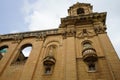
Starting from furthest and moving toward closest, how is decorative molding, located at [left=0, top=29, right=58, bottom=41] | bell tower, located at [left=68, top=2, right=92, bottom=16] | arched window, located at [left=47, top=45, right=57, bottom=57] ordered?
bell tower, located at [left=68, top=2, right=92, bottom=16] < decorative molding, located at [left=0, top=29, right=58, bottom=41] < arched window, located at [left=47, top=45, right=57, bottom=57]

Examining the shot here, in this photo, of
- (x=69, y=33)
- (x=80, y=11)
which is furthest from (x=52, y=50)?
(x=80, y=11)

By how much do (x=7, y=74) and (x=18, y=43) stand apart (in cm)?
622

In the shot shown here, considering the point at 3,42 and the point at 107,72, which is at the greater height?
the point at 3,42

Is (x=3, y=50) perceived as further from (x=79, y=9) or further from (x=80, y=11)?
(x=79, y=9)

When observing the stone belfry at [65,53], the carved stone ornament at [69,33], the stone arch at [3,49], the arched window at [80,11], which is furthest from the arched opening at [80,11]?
the stone arch at [3,49]

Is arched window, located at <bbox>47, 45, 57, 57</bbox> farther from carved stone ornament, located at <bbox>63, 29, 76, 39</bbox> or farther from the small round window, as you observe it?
the small round window

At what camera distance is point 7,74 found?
65.4 ft

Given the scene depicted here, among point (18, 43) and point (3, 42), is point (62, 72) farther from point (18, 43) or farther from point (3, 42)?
point (3, 42)

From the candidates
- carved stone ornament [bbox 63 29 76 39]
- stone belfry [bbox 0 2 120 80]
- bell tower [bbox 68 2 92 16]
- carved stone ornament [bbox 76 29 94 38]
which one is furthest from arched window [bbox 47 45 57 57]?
bell tower [bbox 68 2 92 16]

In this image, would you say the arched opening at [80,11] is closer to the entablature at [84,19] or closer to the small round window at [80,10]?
the small round window at [80,10]

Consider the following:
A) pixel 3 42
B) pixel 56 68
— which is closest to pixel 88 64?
pixel 56 68

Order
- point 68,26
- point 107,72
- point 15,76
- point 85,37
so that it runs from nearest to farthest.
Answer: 1. point 107,72
2. point 15,76
3. point 85,37
4. point 68,26

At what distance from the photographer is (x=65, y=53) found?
2056 centimetres

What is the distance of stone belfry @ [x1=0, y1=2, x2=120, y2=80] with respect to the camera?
17.5 metres
